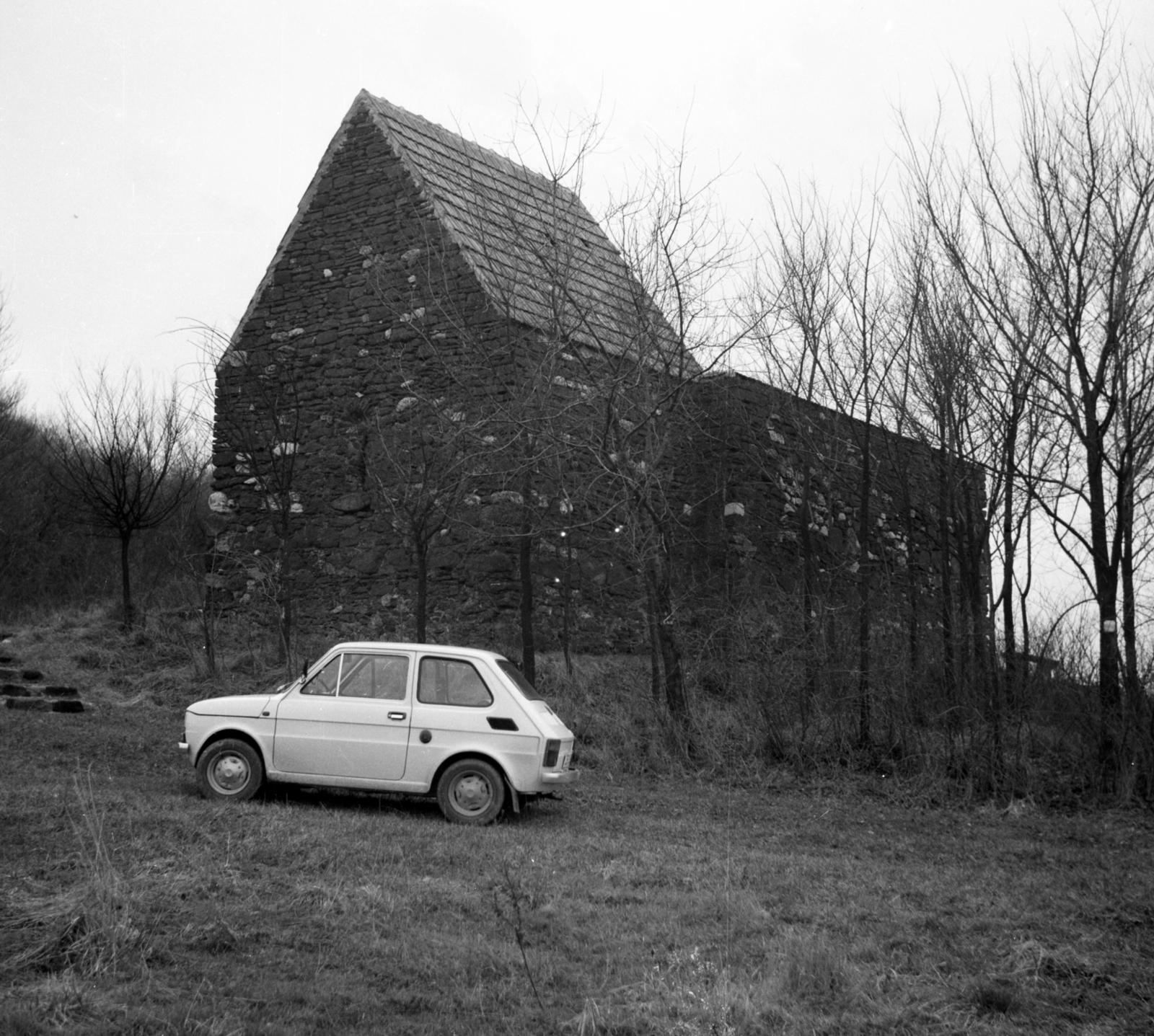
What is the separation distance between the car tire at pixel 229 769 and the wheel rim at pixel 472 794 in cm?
162

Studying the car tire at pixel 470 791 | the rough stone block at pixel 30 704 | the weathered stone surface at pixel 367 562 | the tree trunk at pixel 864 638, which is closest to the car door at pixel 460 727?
the car tire at pixel 470 791

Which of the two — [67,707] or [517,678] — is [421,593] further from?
[517,678]

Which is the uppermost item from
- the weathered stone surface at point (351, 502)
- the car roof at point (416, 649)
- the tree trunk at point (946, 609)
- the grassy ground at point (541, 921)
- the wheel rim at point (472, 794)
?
the weathered stone surface at point (351, 502)

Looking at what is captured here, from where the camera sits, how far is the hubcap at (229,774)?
9523mm

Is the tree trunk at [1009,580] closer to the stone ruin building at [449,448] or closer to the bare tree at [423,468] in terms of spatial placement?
the stone ruin building at [449,448]

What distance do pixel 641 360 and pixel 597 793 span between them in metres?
5.04

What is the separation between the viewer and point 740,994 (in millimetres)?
5137

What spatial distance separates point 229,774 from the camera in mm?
9562

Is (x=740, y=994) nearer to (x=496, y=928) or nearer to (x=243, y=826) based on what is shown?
(x=496, y=928)

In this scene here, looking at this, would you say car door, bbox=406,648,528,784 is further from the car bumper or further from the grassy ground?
the grassy ground

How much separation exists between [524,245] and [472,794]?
891 centimetres

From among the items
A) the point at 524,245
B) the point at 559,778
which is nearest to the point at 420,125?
the point at 524,245

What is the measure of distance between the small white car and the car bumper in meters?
0.01

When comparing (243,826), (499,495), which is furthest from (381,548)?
(243,826)
